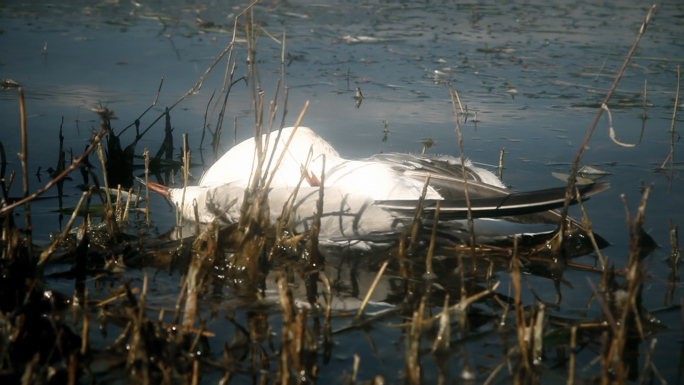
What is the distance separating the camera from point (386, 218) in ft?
10.7

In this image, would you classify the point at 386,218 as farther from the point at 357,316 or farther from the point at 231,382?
the point at 231,382

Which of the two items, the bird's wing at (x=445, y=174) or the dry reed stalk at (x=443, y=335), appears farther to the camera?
the bird's wing at (x=445, y=174)

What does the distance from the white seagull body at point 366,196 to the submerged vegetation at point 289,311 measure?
0.12m

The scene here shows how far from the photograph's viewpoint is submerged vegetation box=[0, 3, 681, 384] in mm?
2131

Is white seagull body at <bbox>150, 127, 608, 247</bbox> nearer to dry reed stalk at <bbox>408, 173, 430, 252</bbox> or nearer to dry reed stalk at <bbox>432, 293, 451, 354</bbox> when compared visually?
dry reed stalk at <bbox>408, 173, 430, 252</bbox>

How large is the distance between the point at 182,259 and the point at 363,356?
3.43 ft

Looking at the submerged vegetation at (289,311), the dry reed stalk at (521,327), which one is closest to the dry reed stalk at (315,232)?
the submerged vegetation at (289,311)

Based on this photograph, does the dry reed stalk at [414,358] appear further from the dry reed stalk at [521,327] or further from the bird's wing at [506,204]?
the bird's wing at [506,204]

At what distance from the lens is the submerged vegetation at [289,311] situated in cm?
213

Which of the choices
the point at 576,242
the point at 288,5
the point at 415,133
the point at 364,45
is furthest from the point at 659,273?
the point at 288,5

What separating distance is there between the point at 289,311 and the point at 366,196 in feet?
4.21

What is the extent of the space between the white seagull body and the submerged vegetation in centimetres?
12

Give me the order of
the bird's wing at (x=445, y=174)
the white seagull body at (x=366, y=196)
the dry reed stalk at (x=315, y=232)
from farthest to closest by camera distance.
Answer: the bird's wing at (x=445, y=174) < the white seagull body at (x=366, y=196) < the dry reed stalk at (x=315, y=232)

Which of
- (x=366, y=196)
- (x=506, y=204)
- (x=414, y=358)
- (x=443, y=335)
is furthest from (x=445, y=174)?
(x=414, y=358)
